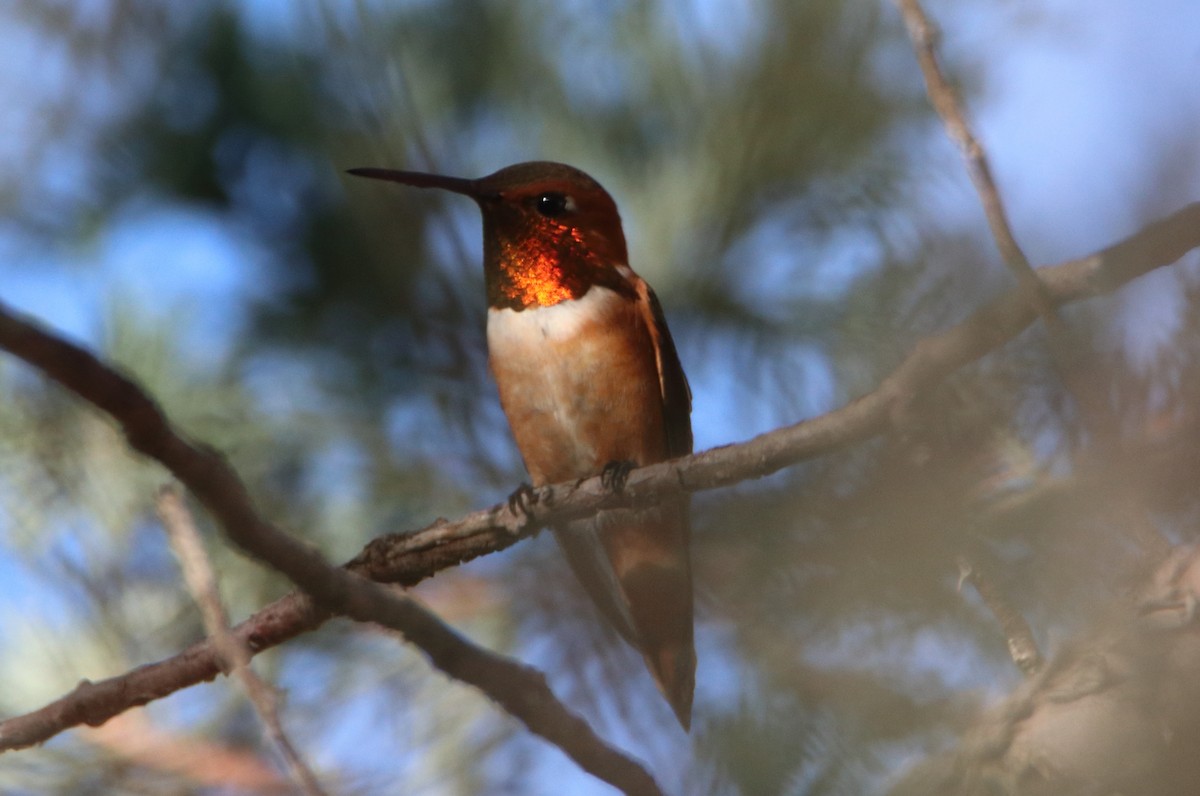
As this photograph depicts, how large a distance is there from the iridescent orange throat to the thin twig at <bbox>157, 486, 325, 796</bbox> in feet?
5.56

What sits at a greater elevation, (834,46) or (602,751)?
(834,46)

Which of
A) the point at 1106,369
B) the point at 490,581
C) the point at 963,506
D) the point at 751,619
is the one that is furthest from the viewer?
the point at 490,581

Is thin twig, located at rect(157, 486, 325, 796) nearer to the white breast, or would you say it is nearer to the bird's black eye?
the white breast

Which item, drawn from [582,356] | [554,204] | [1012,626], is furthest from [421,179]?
[1012,626]

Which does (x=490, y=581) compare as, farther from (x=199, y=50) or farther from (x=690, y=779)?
(x=199, y=50)

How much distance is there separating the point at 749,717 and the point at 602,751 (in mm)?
410

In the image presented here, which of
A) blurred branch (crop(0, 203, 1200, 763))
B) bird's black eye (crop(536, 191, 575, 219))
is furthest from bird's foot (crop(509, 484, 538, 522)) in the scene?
bird's black eye (crop(536, 191, 575, 219))

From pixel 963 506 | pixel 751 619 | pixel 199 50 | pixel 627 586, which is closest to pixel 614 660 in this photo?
pixel 751 619

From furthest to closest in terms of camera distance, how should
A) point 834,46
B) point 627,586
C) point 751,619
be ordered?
point 627,586 < point 834,46 < point 751,619

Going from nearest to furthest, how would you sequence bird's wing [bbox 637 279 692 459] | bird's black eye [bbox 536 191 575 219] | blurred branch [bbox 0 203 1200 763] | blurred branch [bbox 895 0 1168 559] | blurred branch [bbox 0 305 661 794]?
1. blurred branch [bbox 895 0 1168 559]
2. blurred branch [bbox 0 203 1200 763]
3. blurred branch [bbox 0 305 661 794]
4. bird's wing [bbox 637 279 692 459]
5. bird's black eye [bbox 536 191 575 219]

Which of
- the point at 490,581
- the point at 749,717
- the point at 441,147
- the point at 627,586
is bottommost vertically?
the point at 749,717

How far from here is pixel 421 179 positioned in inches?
97.4

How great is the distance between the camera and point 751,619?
6.67 ft

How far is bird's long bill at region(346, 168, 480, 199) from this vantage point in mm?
2371
